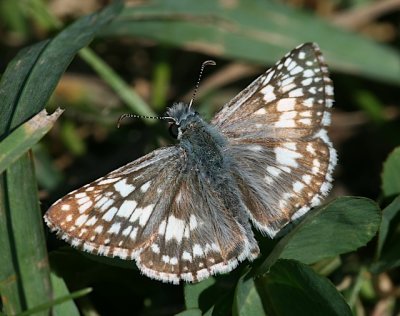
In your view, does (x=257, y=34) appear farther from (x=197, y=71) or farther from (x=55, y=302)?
(x=55, y=302)

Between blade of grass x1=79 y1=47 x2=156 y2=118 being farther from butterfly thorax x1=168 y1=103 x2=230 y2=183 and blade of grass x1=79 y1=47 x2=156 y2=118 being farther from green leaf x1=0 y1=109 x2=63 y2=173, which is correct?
green leaf x1=0 y1=109 x2=63 y2=173

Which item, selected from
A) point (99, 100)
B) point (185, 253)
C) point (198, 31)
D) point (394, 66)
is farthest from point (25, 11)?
point (185, 253)

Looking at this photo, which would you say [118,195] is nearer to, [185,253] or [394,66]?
[185,253]

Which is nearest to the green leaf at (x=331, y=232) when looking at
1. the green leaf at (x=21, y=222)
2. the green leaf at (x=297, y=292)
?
the green leaf at (x=297, y=292)

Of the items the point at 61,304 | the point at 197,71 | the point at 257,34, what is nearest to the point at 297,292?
the point at 61,304

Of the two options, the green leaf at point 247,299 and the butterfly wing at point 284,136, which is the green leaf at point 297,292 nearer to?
the green leaf at point 247,299

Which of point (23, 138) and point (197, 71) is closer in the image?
point (23, 138)

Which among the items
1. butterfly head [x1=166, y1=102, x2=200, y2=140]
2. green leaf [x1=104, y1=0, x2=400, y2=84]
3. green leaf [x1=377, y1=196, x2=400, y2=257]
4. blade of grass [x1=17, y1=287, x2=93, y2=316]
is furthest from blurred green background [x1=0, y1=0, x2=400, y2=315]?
blade of grass [x1=17, y1=287, x2=93, y2=316]
